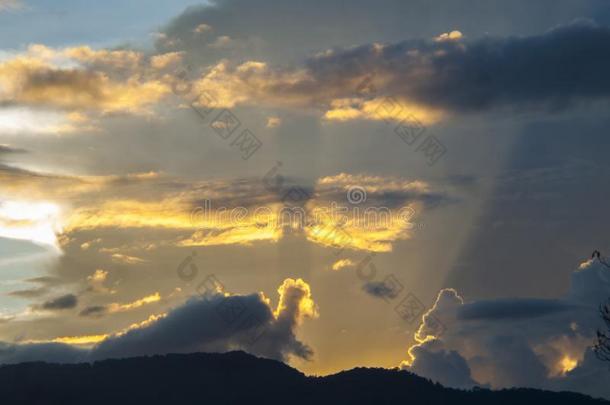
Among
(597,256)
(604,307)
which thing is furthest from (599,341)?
(597,256)

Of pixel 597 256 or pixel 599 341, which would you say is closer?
pixel 597 256

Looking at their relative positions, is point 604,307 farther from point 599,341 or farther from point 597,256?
point 597,256

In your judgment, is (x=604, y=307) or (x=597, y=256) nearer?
(x=597, y=256)

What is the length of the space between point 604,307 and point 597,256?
857 centimetres

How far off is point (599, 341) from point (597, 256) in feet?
36.7

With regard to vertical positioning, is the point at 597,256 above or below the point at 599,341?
above

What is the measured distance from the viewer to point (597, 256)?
47.4 m

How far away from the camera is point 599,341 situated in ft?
182

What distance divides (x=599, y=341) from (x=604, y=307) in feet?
9.99

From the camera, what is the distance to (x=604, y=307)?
5419cm
